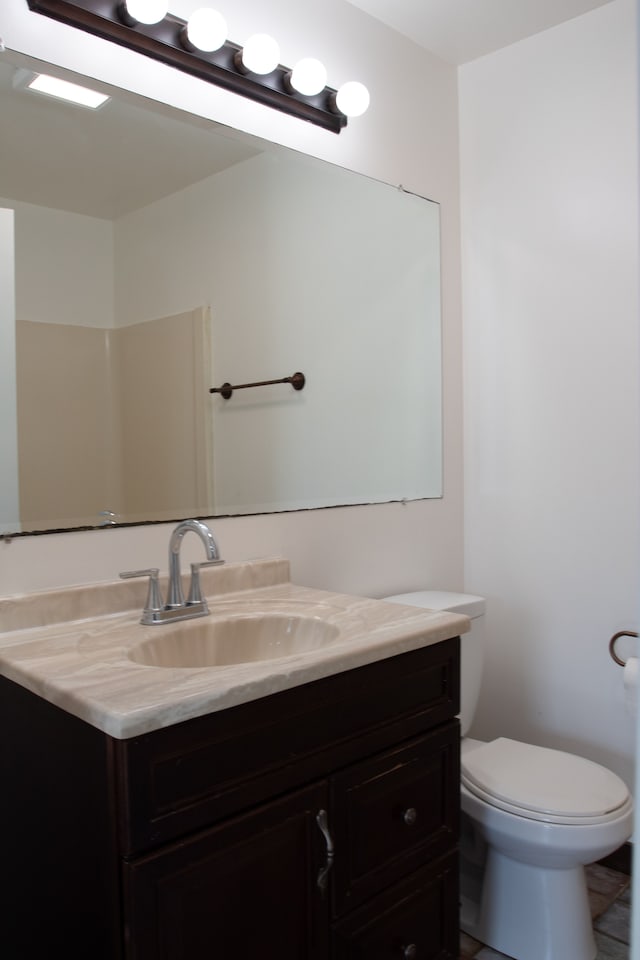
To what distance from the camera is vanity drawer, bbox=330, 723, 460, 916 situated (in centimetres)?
123

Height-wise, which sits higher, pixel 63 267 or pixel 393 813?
pixel 63 267

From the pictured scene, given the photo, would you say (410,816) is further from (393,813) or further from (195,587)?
(195,587)

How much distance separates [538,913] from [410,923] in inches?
18.7

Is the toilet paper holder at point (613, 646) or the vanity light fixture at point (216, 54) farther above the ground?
the vanity light fixture at point (216, 54)

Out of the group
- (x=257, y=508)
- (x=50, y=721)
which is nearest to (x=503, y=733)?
(x=257, y=508)

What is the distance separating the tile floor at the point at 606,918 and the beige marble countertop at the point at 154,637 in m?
0.86

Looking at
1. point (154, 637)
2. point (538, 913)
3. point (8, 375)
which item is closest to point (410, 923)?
point (538, 913)

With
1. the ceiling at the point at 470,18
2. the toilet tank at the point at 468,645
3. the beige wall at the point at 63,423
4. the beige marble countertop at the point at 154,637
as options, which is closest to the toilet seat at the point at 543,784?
the toilet tank at the point at 468,645

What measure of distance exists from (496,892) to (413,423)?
1226mm

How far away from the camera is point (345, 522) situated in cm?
198

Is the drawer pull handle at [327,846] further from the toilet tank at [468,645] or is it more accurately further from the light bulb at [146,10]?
the light bulb at [146,10]

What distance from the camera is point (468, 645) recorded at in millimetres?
1917

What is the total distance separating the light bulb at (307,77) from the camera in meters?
1.75

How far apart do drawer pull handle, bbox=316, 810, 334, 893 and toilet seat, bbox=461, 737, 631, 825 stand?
60cm
